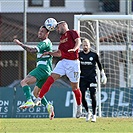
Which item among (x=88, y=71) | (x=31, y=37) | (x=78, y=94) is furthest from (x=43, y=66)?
(x=31, y=37)

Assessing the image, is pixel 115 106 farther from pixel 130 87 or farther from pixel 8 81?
pixel 8 81

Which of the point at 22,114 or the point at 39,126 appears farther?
the point at 22,114

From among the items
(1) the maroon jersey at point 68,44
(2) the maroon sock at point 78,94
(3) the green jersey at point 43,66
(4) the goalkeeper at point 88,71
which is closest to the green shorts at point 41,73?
(3) the green jersey at point 43,66

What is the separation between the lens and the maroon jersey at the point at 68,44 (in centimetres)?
1625

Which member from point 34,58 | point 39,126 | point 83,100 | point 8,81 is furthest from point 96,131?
point 8,81

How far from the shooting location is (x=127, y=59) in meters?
22.4

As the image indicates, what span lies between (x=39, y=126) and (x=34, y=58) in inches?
428

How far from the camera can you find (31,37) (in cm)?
2559

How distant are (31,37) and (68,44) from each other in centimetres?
938

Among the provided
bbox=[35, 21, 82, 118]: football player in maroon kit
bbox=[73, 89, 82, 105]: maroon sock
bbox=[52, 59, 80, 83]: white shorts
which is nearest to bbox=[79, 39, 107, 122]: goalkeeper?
bbox=[73, 89, 82, 105]: maroon sock

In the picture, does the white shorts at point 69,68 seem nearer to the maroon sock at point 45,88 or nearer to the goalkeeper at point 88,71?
the maroon sock at point 45,88

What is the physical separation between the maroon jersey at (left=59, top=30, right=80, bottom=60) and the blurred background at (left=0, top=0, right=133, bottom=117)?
18.3ft

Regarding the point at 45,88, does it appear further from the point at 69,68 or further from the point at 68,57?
the point at 68,57

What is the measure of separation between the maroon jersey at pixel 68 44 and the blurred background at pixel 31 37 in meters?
5.59
